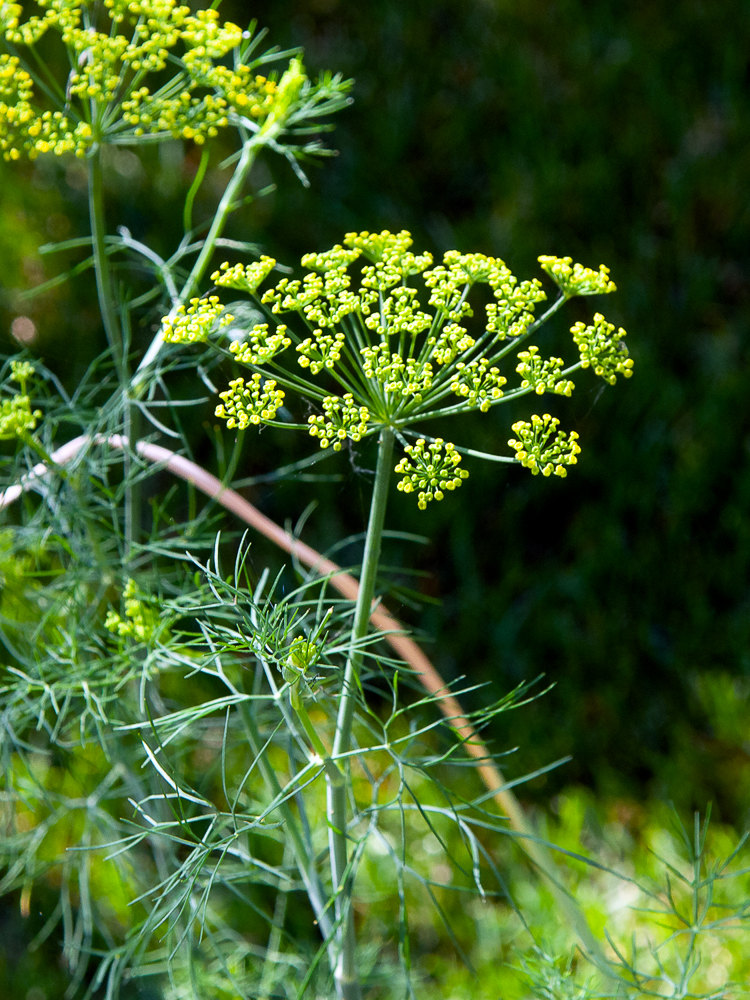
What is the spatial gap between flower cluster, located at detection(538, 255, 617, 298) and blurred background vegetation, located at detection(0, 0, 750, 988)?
27.5 inches

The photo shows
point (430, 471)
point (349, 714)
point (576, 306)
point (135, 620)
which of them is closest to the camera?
point (430, 471)

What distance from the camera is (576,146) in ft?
7.32


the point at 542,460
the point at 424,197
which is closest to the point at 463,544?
the point at 424,197

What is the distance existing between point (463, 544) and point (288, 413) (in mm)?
1153

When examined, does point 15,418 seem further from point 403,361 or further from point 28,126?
point 403,361

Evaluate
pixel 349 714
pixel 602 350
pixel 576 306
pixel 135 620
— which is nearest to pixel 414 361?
pixel 602 350

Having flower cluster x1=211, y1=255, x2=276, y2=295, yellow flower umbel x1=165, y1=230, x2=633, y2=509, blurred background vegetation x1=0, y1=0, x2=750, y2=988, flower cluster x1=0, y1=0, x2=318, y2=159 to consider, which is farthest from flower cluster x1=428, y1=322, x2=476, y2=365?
blurred background vegetation x1=0, y1=0, x2=750, y2=988

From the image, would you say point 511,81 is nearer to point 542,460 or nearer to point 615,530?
point 615,530

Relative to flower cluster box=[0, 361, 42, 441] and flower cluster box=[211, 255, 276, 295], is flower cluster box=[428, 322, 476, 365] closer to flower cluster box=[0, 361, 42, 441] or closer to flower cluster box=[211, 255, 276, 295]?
flower cluster box=[211, 255, 276, 295]

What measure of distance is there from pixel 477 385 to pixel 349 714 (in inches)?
9.6

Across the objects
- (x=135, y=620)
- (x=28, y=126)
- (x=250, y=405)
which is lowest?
(x=135, y=620)

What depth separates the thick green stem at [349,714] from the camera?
533 mm

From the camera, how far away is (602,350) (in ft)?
1.73

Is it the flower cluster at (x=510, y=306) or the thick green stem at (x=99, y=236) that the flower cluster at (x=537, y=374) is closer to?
the flower cluster at (x=510, y=306)
